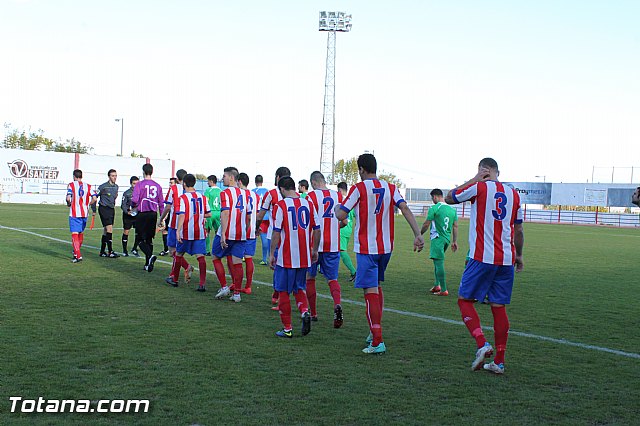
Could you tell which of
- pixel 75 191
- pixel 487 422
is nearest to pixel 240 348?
pixel 487 422

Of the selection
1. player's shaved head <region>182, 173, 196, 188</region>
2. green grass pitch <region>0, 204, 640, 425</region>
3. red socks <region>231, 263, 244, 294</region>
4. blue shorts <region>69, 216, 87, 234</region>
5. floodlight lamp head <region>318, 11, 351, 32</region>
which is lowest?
green grass pitch <region>0, 204, 640, 425</region>

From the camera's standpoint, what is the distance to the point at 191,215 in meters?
10.8

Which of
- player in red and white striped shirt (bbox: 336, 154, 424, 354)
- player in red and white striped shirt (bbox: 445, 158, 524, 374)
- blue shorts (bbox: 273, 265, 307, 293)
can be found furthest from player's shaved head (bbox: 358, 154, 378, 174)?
blue shorts (bbox: 273, 265, 307, 293)

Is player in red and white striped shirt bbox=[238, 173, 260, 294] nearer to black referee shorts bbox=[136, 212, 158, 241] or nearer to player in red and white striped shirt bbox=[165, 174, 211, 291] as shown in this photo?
player in red and white striped shirt bbox=[165, 174, 211, 291]

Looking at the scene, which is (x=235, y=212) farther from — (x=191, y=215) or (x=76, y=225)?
(x=76, y=225)

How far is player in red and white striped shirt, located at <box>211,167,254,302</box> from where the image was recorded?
10.0 m

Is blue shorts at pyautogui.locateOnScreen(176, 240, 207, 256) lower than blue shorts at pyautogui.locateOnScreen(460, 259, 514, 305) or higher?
lower

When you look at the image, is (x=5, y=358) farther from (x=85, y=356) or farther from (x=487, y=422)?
(x=487, y=422)

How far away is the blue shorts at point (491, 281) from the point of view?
6.37 metres

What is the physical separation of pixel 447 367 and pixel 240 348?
2.17 m

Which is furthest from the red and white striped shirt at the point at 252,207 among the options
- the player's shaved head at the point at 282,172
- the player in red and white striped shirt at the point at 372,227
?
the player in red and white striped shirt at the point at 372,227

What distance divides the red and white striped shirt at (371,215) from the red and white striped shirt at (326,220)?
5.84ft

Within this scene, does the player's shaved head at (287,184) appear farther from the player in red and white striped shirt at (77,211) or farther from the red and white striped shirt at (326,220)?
the player in red and white striped shirt at (77,211)

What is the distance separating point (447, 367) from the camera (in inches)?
251
